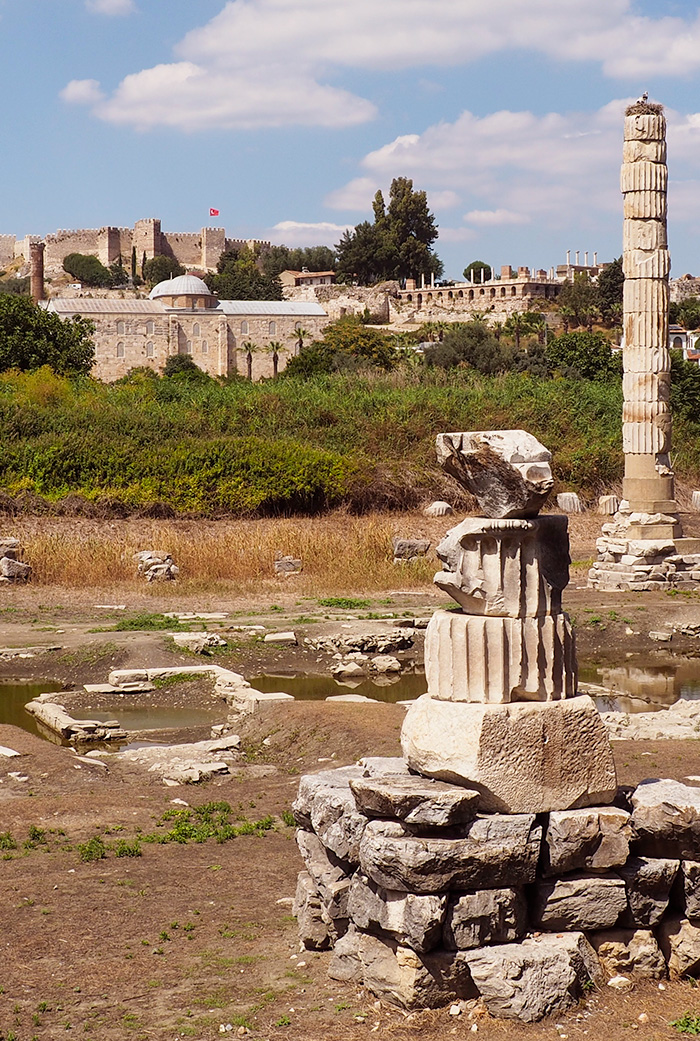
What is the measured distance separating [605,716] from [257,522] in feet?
46.6

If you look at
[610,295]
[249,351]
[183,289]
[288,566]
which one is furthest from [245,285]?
[288,566]

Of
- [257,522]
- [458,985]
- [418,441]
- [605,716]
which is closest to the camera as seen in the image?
[458,985]

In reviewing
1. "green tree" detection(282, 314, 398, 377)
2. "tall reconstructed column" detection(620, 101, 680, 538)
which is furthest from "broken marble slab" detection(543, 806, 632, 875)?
"green tree" detection(282, 314, 398, 377)

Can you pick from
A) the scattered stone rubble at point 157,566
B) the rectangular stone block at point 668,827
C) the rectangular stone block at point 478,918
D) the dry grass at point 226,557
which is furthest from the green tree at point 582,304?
the rectangular stone block at point 478,918

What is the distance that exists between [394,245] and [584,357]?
1691 inches

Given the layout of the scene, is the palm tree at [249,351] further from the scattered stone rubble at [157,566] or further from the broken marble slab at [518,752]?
the broken marble slab at [518,752]

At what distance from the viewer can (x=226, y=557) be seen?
64.7 feet

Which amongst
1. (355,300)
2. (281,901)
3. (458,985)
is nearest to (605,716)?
(281,901)

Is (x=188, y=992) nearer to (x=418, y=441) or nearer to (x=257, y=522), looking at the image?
(x=257, y=522)

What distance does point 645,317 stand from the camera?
18344 millimetres

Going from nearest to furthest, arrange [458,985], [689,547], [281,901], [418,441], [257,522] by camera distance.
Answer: [458,985]
[281,901]
[689,547]
[257,522]
[418,441]

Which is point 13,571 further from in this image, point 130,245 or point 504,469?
point 130,245

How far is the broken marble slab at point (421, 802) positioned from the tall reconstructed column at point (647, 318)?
44.2 ft

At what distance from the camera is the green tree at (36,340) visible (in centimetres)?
3775
